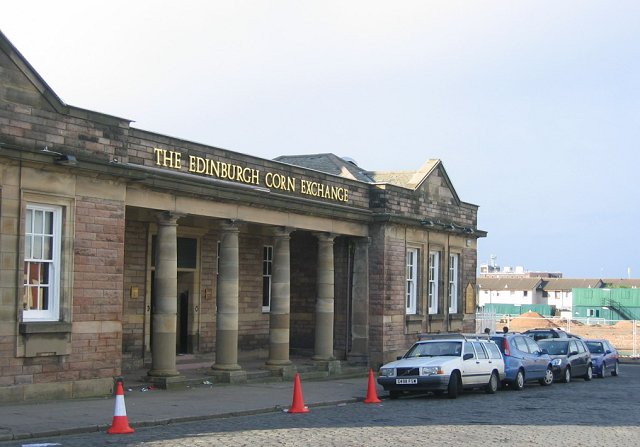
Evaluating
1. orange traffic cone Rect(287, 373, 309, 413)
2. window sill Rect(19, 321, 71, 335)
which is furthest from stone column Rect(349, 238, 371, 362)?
window sill Rect(19, 321, 71, 335)

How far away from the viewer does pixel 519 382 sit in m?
24.9

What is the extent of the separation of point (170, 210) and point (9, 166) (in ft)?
15.4

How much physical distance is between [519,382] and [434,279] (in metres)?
8.93

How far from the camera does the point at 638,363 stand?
43.6 m

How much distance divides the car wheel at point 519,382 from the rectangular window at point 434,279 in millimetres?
8105

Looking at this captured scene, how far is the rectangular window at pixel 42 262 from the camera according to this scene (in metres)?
18.1

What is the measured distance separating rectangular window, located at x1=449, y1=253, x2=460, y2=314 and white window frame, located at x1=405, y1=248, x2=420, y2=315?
2998 mm

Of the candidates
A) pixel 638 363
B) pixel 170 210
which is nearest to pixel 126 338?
pixel 170 210

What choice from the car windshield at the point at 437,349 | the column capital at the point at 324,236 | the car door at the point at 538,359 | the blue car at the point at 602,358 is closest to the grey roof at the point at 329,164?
the column capital at the point at 324,236

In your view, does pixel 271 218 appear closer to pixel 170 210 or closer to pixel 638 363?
pixel 170 210

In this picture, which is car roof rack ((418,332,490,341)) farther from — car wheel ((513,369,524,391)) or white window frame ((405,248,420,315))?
white window frame ((405,248,420,315))

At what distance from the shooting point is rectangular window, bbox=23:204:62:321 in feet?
59.3

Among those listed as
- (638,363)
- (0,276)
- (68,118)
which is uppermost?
(68,118)

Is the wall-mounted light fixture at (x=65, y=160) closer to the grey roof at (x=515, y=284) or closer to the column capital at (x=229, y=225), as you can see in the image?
the column capital at (x=229, y=225)
